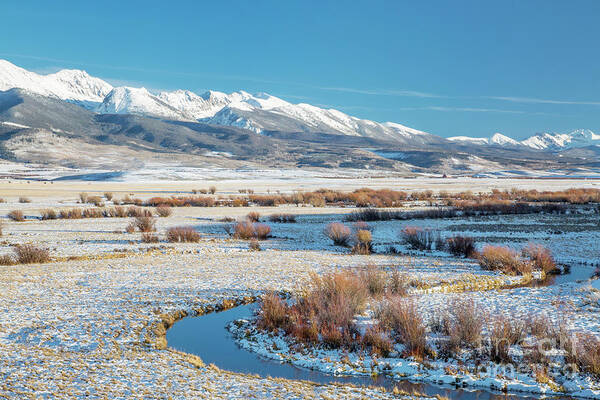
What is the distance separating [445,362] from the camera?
8820 mm

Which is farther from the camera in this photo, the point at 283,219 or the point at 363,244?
the point at 283,219

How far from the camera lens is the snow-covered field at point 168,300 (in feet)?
25.6

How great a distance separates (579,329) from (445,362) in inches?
123

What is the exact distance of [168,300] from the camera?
12.8 metres

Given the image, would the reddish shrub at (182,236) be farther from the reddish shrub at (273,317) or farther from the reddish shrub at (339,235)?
the reddish shrub at (273,317)

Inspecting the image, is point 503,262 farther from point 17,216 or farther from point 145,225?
point 17,216

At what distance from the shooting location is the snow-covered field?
7809 mm

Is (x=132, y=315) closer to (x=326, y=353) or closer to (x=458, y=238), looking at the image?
(x=326, y=353)

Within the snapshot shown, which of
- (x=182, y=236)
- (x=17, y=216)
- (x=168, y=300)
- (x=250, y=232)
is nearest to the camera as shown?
(x=168, y=300)

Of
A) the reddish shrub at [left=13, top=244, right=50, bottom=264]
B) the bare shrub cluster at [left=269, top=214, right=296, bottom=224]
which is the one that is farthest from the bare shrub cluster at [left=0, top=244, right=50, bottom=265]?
the bare shrub cluster at [left=269, top=214, right=296, bottom=224]

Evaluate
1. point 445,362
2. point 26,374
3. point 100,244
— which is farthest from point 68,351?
point 100,244

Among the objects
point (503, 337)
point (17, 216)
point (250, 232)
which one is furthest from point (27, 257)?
point (17, 216)

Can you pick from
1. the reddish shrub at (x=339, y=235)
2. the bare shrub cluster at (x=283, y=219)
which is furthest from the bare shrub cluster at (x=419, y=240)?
the bare shrub cluster at (x=283, y=219)

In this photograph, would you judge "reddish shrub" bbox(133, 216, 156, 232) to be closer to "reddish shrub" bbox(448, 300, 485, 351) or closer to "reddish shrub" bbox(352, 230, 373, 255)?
"reddish shrub" bbox(352, 230, 373, 255)
